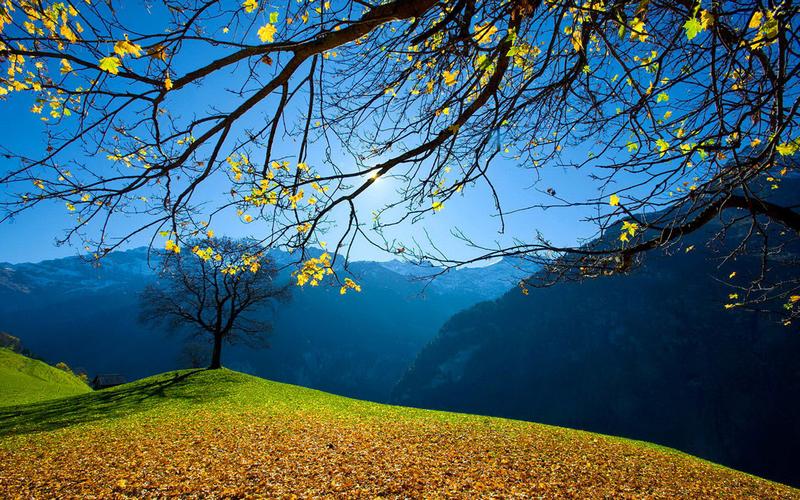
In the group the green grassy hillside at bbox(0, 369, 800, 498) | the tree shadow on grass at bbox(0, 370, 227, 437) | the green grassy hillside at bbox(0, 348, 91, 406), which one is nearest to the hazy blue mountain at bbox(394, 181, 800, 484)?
the green grassy hillside at bbox(0, 369, 800, 498)

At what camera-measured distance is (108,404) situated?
1294 cm

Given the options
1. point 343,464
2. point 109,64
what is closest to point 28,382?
point 343,464

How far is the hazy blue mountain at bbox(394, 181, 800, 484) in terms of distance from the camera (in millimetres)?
75062

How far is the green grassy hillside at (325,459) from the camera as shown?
17.4ft

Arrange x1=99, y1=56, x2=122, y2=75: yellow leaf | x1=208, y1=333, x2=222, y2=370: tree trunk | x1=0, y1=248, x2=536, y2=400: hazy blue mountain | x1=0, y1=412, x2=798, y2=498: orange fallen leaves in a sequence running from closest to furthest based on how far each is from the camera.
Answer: x1=99, y1=56, x2=122, y2=75: yellow leaf, x1=0, y1=412, x2=798, y2=498: orange fallen leaves, x1=208, y1=333, x2=222, y2=370: tree trunk, x1=0, y1=248, x2=536, y2=400: hazy blue mountain

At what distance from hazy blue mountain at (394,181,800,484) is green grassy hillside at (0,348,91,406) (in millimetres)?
74014

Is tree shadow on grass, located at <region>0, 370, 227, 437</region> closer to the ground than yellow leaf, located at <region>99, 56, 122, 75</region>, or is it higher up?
closer to the ground

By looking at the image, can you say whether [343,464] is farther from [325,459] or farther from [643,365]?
[643,365]

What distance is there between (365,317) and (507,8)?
628 feet

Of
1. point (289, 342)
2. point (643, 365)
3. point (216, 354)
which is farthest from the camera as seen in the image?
point (289, 342)

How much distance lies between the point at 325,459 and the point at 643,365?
370ft

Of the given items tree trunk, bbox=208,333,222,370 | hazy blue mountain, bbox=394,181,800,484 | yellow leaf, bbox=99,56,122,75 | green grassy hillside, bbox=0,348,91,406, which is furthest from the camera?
hazy blue mountain, bbox=394,181,800,484

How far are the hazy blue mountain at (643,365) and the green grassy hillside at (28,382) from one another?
7401cm

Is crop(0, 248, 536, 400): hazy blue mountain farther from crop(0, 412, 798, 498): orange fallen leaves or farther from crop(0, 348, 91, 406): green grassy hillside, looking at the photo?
crop(0, 412, 798, 498): orange fallen leaves
